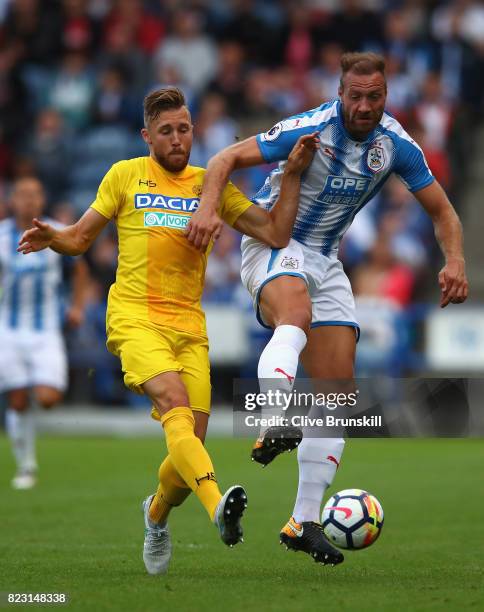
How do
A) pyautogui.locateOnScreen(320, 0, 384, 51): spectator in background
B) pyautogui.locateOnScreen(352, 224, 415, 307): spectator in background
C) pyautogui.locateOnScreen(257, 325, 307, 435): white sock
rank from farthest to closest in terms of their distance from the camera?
pyautogui.locateOnScreen(320, 0, 384, 51): spectator in background < pyautogui.locateOnScreen(352, 224, 415, 307): spectator in background < pyautogui.locateOnScreen(257, 325, 307, 435): white sock

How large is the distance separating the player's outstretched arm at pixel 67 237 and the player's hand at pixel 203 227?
51cm

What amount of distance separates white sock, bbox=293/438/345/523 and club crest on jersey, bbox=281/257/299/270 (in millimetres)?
1022

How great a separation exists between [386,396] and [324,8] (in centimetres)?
831

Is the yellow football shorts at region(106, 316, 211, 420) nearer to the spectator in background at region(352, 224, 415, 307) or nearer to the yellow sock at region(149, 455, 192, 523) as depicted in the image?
the yellow sock at region(149, 455, 192, 523)

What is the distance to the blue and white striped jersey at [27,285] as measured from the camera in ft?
41.3

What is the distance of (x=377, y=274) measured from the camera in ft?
56.3

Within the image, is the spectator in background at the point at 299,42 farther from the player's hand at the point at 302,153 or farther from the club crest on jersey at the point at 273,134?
the player's hand at the point at 302,153

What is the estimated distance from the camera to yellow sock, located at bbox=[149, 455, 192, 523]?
694 cm

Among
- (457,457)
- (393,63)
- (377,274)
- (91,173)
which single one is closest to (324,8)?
(393,63)

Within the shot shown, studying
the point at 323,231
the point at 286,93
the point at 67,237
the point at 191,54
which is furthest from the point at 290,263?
the point at 191,54

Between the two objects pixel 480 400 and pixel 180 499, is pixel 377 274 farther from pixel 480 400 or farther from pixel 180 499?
pixel 180 499

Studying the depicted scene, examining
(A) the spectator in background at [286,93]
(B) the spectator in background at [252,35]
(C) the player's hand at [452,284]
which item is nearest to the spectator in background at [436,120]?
(A) the spectator in background at [286,93]

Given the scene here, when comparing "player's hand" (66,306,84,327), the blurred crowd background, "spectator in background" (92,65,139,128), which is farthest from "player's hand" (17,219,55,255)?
"spectator in background" (92,65,139,128)

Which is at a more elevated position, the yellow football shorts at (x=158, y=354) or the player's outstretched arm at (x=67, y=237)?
the player's outstretched arm at (x=67, y=237)
